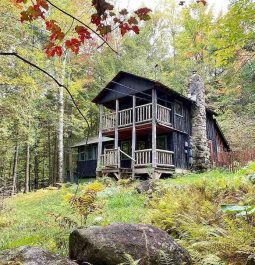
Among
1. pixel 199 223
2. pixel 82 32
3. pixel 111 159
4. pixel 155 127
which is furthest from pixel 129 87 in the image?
pixel 82 32

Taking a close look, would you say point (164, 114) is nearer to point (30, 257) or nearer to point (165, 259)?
point (165, 259)

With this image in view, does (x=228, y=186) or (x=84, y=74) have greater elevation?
(x=84, y=74)

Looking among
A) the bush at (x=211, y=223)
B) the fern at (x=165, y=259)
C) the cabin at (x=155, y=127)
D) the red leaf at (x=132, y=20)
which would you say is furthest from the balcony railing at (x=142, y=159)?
the red leaf at (x=132, y=20)

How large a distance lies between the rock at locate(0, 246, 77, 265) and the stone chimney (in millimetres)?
17776

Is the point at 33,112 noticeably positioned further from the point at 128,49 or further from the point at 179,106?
the point at 128,49

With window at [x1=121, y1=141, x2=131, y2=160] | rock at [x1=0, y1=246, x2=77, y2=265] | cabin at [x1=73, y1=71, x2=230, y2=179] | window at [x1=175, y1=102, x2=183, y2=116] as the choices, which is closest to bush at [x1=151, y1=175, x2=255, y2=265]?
rock at [x1=0, y1=246, x2=77, y2=265]

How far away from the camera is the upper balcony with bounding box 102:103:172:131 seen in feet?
63.1

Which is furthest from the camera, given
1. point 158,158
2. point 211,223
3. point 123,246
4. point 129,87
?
point 129,87

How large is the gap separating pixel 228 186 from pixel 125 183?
935 cm

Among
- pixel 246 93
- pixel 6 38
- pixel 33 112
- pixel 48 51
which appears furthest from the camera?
pixel 246 93

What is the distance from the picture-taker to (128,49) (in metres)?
32.4

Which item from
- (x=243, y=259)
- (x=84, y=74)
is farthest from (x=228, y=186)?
(x=84, y=74)

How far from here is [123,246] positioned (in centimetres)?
345

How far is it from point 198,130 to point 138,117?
13.2ft
